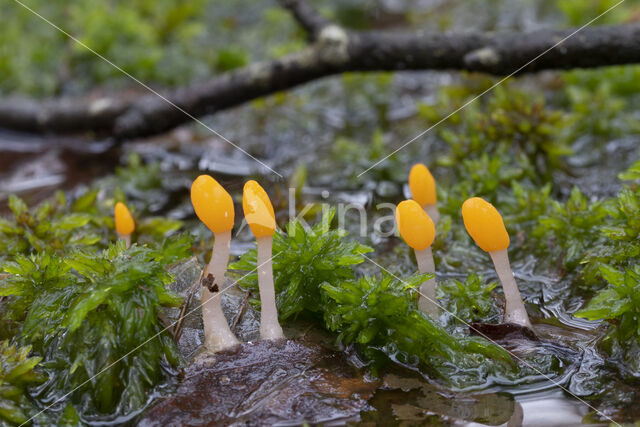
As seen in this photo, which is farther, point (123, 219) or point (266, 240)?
point (123, 219)

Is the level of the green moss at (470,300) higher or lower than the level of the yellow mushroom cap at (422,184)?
lower

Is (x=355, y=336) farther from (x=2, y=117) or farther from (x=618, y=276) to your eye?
(x=2, y=117)

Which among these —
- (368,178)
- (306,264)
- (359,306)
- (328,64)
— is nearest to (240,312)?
(306,264)

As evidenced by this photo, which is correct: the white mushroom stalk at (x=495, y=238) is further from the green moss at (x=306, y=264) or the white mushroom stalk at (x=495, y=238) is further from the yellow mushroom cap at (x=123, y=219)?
the yellow mushroom cap at (x=123, y=219)

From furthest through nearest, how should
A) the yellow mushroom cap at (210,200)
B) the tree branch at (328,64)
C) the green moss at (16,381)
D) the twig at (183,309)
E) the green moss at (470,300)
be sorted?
the tree branch at (328,64) < the green moss at (470,300) < the twig at (183,309) < the yellow mushroom cap at (210,200) < the green moss at (16,381)

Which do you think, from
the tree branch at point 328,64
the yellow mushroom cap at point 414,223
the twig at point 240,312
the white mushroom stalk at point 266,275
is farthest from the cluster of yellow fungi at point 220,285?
the tree branch at point 328,64

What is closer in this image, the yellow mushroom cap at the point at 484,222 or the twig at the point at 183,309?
the yellow mushroom cap at the point at 484,222

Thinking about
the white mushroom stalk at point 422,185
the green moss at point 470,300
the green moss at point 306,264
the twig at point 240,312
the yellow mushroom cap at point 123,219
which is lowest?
the green moss at point 470,300

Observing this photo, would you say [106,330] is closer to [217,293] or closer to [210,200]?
[217,293]

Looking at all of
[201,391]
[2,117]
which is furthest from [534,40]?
[2,117]
